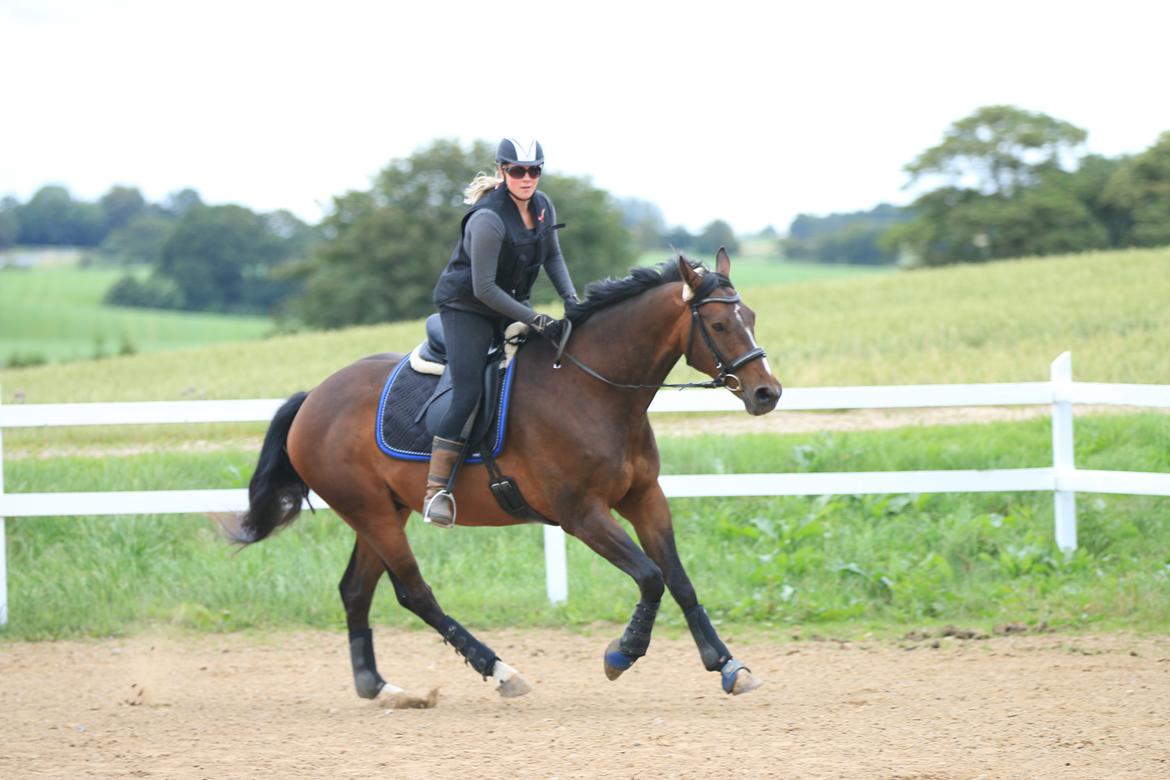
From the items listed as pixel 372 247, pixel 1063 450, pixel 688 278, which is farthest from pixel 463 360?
pixel 372 247

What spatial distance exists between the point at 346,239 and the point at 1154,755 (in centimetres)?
5320

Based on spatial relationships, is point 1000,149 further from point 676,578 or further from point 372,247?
point 676,578

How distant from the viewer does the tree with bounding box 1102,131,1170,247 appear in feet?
158

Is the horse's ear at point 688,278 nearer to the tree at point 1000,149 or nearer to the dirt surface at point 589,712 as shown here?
the dirt surface at point 589,712

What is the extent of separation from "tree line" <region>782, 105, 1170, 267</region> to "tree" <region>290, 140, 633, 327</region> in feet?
37.7

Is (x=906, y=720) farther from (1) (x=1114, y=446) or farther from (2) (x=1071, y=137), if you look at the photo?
(2) (x=1071, y=137)

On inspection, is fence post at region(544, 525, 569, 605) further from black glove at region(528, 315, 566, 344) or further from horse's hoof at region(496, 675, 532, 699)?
black glove at region(528, 315, 566, 344)

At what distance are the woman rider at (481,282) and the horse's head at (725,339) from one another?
816 millimetres

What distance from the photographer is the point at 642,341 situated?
6148mm

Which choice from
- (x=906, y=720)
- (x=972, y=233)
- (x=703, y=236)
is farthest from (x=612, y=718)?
(x=972, y=233)

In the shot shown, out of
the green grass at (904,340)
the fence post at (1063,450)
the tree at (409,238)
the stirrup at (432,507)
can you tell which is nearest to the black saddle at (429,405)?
the stirrup at (432,507)

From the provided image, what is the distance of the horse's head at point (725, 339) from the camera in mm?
5625

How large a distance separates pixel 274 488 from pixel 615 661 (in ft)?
8.50

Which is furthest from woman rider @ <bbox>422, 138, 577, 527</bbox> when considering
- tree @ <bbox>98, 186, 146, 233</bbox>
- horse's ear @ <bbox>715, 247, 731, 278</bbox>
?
tree @ <bbox>98, 186, 146, 233</bbox>
